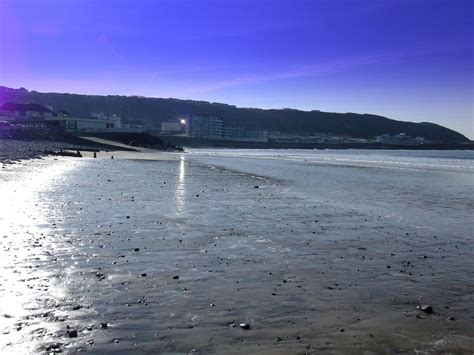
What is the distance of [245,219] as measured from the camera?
15734 millimetres

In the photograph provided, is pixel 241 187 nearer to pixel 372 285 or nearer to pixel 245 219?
pixel 245 219

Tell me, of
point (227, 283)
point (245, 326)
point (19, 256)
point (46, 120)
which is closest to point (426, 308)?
point (245, 326)

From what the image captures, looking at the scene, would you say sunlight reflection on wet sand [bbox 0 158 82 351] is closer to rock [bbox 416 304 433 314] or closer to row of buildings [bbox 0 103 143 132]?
rock [bbox 416 304 433 314]

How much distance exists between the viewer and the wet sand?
5965 mm

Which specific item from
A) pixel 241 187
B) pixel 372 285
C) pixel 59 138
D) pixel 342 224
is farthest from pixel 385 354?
pixel 59 138

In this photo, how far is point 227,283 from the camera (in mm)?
8391

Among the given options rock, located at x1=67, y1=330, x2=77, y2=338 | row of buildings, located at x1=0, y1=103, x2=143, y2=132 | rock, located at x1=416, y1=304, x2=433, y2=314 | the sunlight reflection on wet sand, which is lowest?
the sunlight reflection on wet sand

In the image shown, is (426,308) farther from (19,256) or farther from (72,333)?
(19,256)

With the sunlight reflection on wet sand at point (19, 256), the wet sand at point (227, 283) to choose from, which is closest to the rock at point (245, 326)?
the wet sand at point (227, 283)

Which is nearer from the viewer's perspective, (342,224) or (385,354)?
(385,354)

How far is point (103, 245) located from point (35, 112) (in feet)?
470

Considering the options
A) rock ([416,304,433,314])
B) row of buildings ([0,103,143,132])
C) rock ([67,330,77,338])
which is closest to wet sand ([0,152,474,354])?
rock ([67,330,77,338])

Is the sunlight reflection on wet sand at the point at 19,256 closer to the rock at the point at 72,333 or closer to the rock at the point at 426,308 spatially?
the rock at the point at 72,333

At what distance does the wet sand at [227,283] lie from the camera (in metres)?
5.96
